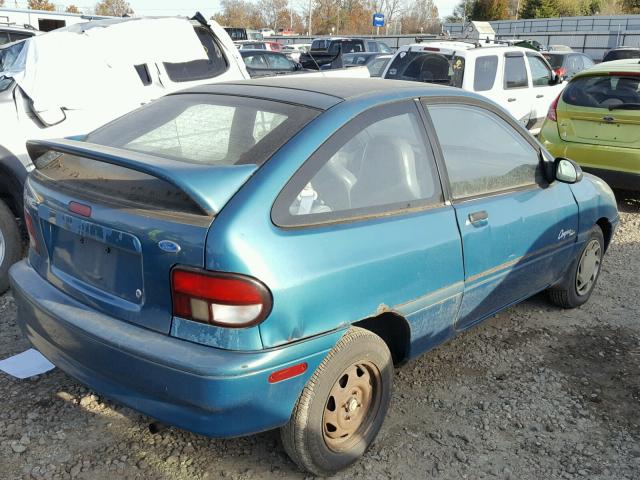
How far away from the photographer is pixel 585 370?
3836mm

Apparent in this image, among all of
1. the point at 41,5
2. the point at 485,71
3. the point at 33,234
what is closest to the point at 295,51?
the point at 485,71

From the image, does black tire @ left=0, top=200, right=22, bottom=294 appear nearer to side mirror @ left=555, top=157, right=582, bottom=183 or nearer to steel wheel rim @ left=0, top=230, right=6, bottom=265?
steel wheel rim @ left=0, top=230, right=6, bottom=265

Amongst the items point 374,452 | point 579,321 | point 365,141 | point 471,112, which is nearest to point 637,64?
point 579,321

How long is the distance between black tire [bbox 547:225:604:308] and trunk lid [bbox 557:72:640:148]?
2.78 metres

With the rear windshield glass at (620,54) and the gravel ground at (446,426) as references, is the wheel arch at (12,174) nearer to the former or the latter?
the gravel ground at (446,426)

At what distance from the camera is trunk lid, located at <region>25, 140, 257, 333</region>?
2.35 metres

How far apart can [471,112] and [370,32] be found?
79872 mm

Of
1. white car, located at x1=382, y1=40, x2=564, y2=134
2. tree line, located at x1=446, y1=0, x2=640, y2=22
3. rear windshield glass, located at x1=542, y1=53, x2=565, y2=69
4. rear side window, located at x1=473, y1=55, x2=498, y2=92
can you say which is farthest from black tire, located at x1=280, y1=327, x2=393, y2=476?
tree line, located at x1=446, y1=0, x2=640, y2=22

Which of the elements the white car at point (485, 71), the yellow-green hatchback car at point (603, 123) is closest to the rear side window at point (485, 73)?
the white car at point (485, 71)

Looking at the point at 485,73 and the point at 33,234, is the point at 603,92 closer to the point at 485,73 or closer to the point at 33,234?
the point at 485,73

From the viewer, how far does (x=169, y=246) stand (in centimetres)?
233

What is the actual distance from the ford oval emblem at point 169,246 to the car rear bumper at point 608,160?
6057mm

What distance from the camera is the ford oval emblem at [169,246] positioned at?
7.62 feet

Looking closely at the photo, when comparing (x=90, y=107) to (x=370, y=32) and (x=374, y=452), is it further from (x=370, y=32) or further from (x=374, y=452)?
(x=370, y=32)
